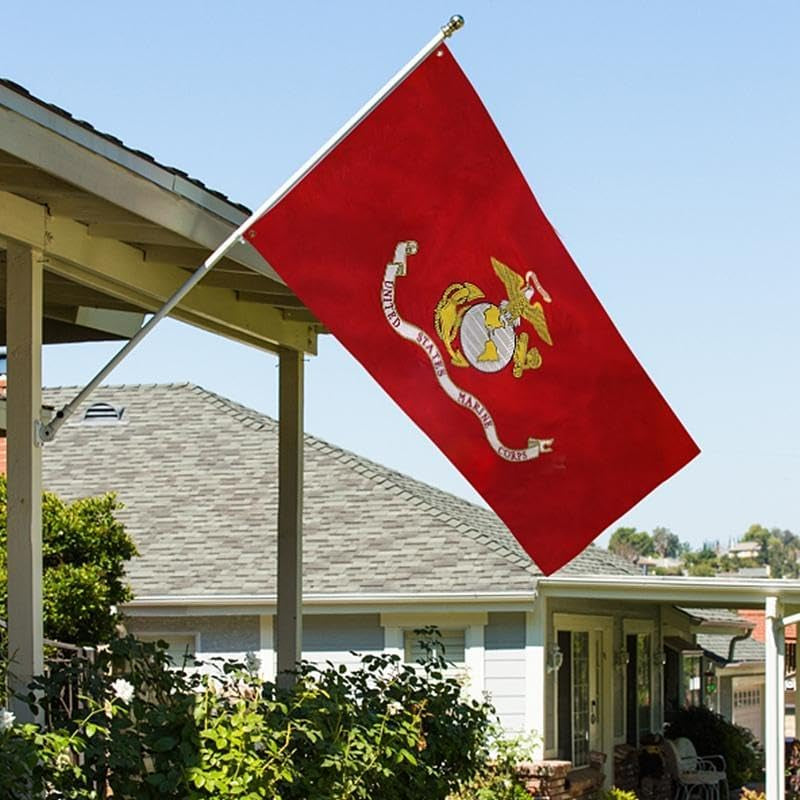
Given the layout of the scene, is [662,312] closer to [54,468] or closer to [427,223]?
[54,468]

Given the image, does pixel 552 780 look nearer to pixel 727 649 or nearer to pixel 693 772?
pixel 693 772

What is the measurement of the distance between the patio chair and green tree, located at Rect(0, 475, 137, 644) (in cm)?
907

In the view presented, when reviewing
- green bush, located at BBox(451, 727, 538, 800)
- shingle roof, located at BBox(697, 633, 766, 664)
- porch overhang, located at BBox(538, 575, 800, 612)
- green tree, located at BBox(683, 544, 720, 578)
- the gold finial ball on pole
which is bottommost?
green tree, located at BBox(683, 544, 720, 578)

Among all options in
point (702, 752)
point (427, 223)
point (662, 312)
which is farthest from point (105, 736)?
point (662, 312)

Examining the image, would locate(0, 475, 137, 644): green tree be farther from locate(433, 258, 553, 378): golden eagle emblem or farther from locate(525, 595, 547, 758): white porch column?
locate(433, 258, 553, 378): golden eagle emblem

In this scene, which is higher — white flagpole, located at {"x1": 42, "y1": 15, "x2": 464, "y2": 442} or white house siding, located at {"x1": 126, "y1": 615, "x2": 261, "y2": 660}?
white flagpole, located at {"x1": 42, "y1": 15, "x2": 464, "y2": 442}

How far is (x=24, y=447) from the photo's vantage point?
6.64 meters

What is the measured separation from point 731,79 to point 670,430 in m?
10.6

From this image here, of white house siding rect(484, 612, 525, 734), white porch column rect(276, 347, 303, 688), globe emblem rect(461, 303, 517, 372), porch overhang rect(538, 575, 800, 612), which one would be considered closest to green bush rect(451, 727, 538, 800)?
white house siding rect(484, 612, 525, 734)

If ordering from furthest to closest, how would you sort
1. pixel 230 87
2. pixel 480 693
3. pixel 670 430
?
pixel 480 693
pixel 230 87
pixel 670 430

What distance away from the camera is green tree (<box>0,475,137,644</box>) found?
51.1 ft

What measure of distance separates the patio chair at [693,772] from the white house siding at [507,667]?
14.1 feet

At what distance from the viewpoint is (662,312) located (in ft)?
103

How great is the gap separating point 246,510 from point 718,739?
8.59 meters
